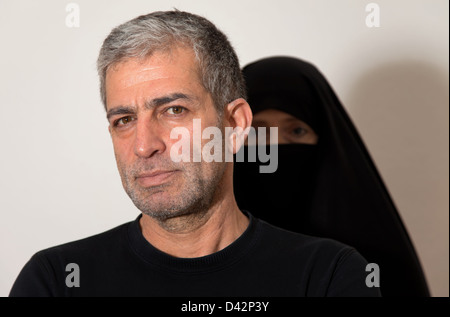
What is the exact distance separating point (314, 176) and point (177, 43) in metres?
0.97

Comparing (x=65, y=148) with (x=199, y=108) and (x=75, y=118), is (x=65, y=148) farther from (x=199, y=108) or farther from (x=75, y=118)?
(x=199, y=108)

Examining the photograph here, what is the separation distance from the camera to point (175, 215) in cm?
140

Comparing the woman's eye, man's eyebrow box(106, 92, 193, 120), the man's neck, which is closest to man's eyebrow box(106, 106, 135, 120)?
man's eyebrow box(106, 92, 193, 120)

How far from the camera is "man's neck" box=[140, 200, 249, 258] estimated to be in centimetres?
147

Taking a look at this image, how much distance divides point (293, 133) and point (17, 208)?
1135mm

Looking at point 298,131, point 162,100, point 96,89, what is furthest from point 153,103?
point 96,89

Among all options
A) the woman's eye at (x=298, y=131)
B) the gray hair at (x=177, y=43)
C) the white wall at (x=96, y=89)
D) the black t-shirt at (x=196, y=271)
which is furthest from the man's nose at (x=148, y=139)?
the white wall at (x=96, y=89)

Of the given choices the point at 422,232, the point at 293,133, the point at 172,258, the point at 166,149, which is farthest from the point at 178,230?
the point at 422,232

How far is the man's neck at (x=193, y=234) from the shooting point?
1.47m

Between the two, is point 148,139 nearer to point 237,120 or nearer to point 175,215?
point 175,215

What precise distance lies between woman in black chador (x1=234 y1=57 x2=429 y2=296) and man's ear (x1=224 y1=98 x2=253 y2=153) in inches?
24.3

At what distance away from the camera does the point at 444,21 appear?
2758 millimetres

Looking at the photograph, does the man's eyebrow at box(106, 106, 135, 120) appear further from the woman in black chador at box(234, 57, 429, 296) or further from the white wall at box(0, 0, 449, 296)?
the white wall at box(0, 0, 449, 296)

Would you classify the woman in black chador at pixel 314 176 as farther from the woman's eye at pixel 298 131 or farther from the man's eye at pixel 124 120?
the man's eye at pixel 124 120
